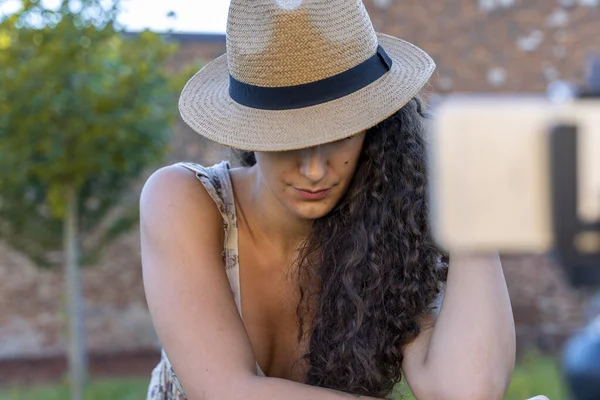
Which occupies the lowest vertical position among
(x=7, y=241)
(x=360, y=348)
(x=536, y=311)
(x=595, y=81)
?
(x=595, y=81)

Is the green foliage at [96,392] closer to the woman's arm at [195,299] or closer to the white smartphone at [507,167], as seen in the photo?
the woman's arm at [195,299]

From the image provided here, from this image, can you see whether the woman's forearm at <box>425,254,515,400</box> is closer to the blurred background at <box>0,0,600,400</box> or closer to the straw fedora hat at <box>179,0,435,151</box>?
the straw fedora hat at <box>179,0,435,151</box>

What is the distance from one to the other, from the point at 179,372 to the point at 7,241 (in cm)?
570

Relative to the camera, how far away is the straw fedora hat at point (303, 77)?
2.14 meters

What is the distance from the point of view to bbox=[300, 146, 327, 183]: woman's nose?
6.89ft

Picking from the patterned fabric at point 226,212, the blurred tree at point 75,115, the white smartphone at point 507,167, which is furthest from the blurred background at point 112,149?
the white smartphone at point 507,167

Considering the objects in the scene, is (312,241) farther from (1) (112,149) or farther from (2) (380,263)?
(1) (112,149)

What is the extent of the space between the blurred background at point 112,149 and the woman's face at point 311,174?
4236 mm

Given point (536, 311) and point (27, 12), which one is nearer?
point (27, 12)

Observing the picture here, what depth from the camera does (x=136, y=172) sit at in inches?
280

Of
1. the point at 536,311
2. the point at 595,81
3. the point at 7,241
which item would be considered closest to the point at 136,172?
the point at 7,241

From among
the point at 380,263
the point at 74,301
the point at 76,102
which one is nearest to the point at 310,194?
the point at 380,263

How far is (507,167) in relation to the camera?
72cm

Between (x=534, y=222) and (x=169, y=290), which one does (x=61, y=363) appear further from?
(x=534, y=222)
